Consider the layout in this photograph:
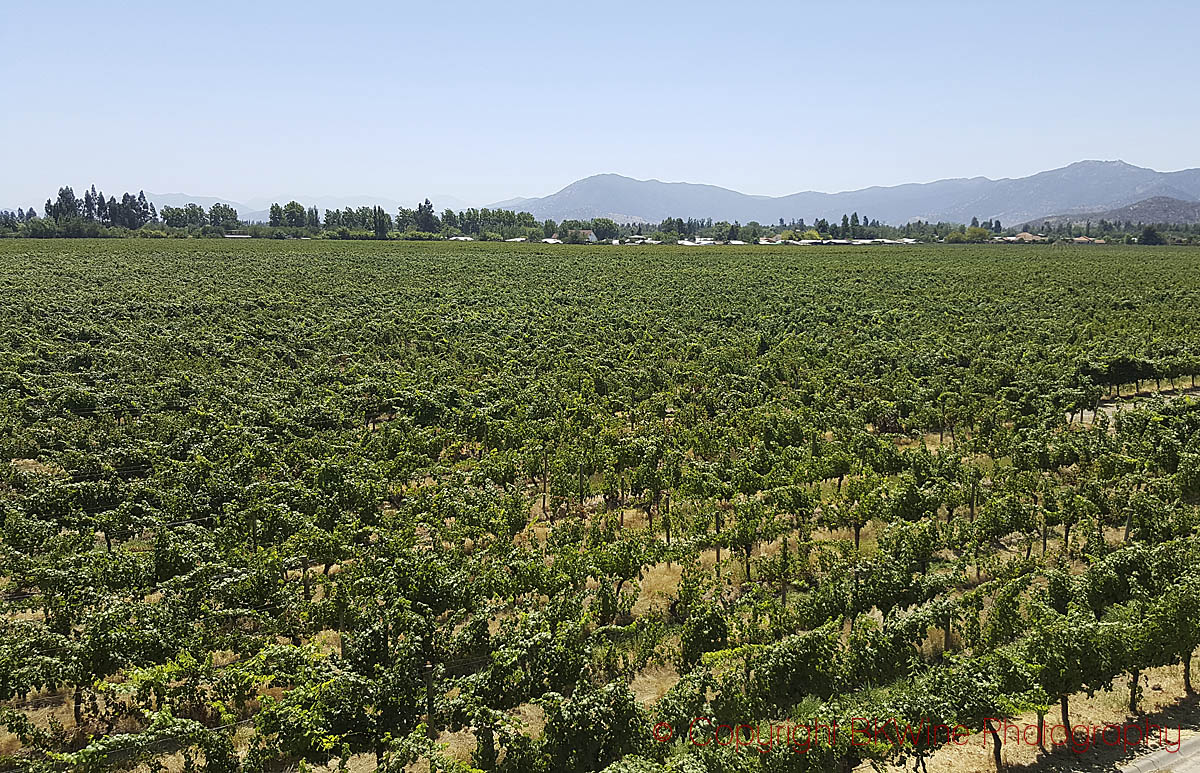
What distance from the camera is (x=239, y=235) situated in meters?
140

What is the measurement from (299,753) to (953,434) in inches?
850

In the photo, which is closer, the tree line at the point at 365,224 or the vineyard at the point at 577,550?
the vineyard at the point at 577,550

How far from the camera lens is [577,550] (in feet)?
46.8

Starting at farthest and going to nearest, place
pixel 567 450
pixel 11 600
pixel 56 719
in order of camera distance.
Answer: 1. pixel 567 450
2. pixel 11 600
3. pixel 56 719

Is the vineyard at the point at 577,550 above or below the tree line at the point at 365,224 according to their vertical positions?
below

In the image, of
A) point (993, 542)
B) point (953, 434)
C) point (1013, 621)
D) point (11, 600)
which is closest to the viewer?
point (1013, 621)

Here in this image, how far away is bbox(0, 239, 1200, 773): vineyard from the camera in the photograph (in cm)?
935

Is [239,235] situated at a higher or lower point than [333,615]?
higher

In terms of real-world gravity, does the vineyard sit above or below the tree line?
below

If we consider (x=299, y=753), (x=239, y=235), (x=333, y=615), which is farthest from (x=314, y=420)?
(x=239, y=235)

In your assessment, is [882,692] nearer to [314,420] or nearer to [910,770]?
[910,770]

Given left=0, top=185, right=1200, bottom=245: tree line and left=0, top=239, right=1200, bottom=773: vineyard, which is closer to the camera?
left=0, top=239, right=1200, bottom=773: vineyard

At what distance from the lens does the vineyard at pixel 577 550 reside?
30.7 feet

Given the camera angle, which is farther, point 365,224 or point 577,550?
point 365,224
